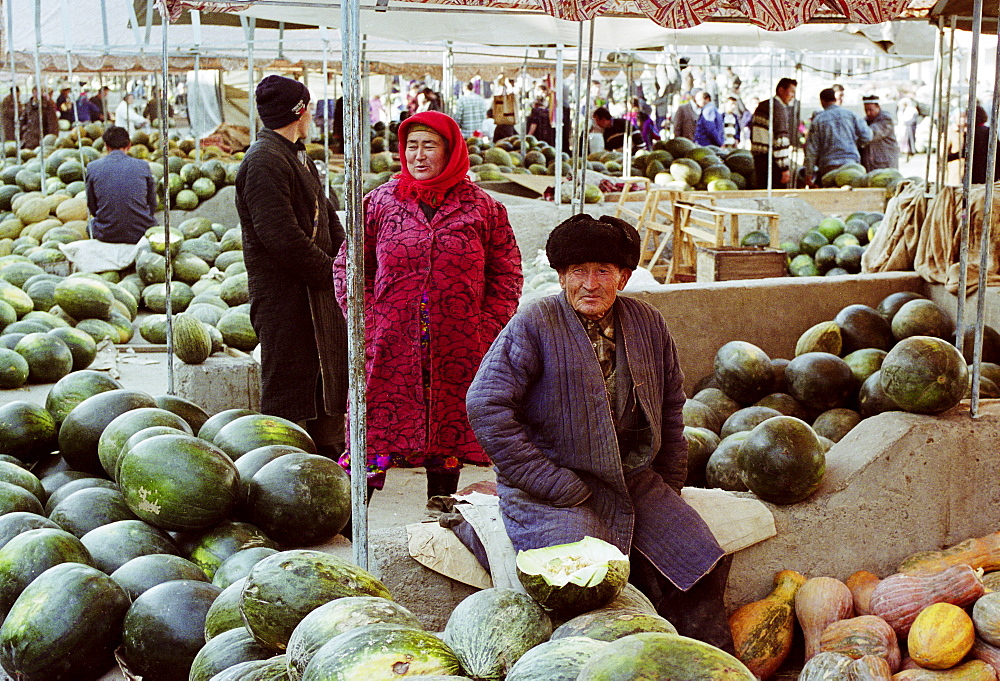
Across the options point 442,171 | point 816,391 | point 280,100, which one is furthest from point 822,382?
point 280,100

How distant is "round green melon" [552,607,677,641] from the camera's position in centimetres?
229

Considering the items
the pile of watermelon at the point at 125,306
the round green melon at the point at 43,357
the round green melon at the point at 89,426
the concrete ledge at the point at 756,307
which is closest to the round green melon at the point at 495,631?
the round green melon at the point at 89,426

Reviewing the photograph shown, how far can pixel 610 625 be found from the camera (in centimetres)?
231

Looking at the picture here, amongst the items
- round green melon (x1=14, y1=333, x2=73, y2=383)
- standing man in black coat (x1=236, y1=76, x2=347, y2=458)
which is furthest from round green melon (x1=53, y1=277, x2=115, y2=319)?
standing man in black coat (x1=236, y1=76, x2=347, y2=458)

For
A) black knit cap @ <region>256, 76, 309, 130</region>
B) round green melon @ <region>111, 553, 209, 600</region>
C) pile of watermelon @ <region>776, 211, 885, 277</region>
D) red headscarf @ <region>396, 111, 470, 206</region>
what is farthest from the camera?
pile of watermelon @ <region>776, 211, 885, 277</region>

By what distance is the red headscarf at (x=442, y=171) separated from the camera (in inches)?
160

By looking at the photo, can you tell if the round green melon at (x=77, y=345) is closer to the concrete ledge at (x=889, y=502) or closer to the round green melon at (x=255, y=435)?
the round green melon at (x=255, y=435)

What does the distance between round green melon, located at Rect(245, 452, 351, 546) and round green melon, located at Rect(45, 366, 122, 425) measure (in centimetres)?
121

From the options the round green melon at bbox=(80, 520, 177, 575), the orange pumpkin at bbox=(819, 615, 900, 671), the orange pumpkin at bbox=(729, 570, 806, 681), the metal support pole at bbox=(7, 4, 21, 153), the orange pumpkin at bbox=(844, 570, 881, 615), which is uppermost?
the metal support pole at bbox=(7, 4, 21, 153)

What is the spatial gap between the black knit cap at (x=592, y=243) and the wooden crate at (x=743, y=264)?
5.39 metres

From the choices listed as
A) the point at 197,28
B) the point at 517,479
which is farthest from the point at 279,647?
the point at 197,28

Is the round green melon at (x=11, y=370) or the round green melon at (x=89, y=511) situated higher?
the round green melon at (x=89, y=511)

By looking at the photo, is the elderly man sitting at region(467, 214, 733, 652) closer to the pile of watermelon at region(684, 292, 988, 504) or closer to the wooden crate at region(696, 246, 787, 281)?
the pile of watermelon at region(684, 292, 988, 504)

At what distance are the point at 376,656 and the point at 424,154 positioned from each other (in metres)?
2.57
